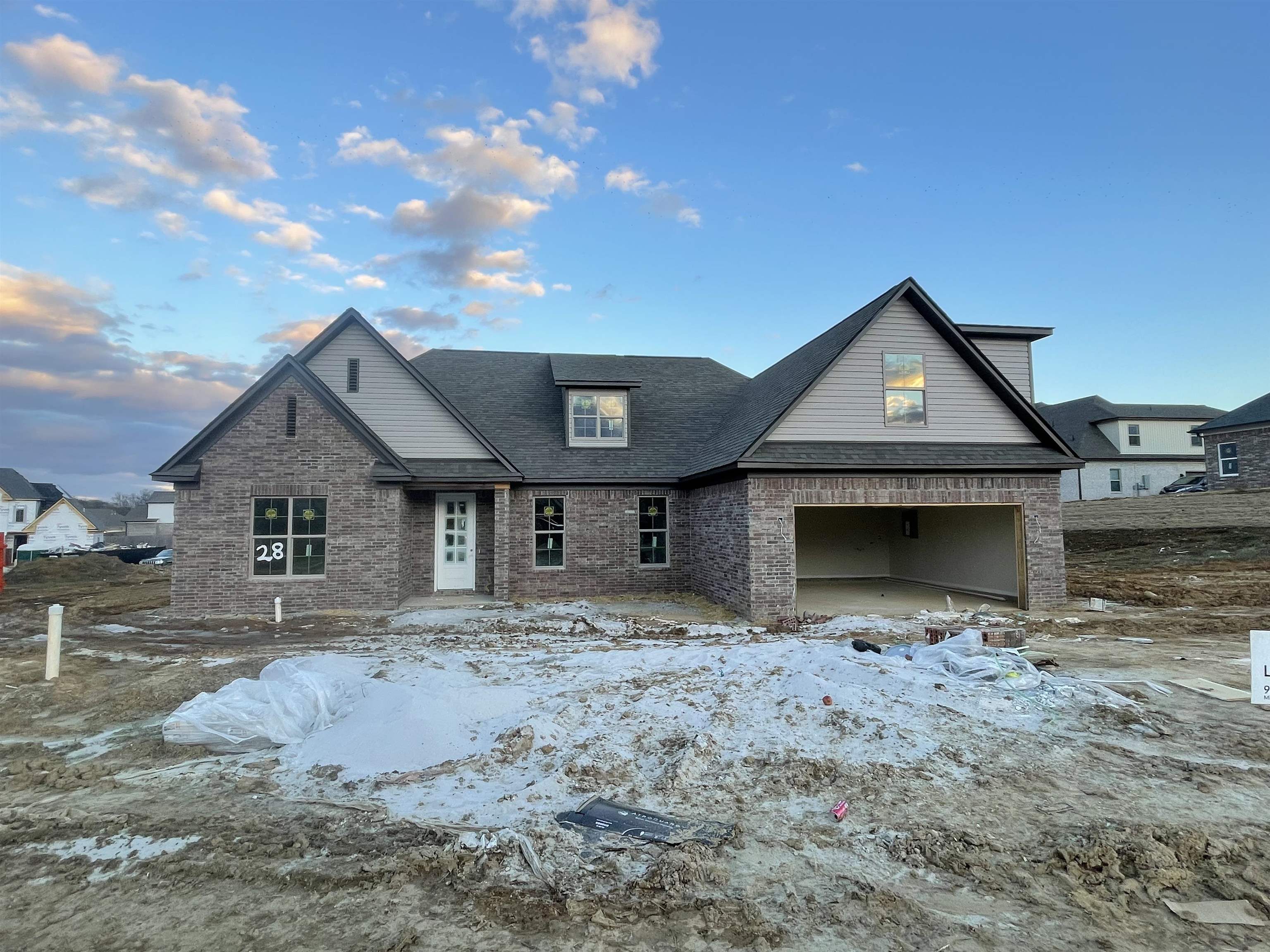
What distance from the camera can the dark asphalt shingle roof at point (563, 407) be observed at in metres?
17.7

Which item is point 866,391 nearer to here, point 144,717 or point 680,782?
point 680,782

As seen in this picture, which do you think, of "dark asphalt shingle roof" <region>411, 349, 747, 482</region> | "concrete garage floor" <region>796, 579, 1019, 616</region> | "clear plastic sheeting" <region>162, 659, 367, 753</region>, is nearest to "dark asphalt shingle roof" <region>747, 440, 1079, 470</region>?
"concrete garage floor" <region>796, 579, 1019, 616</region>

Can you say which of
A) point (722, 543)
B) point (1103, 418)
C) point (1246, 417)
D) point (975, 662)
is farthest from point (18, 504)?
point (1246, 417)

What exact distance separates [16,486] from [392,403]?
6910 cm

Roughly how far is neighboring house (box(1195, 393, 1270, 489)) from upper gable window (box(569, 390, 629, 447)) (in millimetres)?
29636

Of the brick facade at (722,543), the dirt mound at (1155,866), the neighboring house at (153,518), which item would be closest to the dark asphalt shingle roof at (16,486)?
the neighboring house at (153,518)

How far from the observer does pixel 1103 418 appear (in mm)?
38188

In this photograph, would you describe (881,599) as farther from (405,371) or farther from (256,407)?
(256,407)

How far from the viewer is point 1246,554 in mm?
20656

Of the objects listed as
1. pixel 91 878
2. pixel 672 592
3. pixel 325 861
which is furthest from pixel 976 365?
pixel 91 878

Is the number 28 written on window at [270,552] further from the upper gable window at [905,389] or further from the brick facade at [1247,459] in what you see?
the brick facade at [1247,459]

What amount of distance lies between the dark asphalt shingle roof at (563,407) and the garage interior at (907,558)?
448cm

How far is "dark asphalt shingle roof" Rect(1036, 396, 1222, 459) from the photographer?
3778 centimetres

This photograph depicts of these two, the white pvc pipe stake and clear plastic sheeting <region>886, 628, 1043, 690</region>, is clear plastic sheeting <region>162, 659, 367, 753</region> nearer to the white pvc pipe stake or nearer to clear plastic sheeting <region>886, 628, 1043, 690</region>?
the white pvc pipe stake
